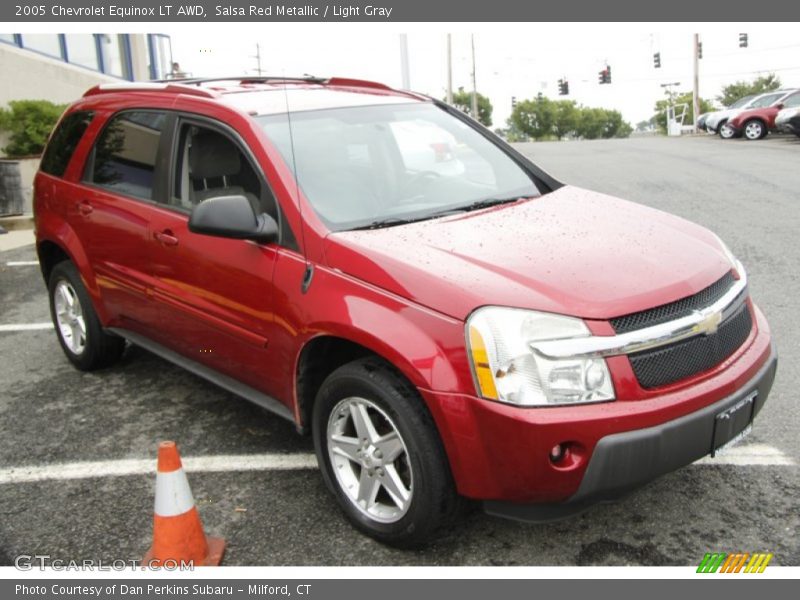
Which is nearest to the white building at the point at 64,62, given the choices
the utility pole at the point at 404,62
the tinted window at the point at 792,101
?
the utility pole at the point at 404,62

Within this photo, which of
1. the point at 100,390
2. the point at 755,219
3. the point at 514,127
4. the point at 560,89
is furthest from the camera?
the point at 514,127

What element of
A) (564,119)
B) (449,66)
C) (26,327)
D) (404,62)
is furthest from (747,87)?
(26,327)

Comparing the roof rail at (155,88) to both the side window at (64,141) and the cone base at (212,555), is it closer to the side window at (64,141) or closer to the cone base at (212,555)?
the side window at (64,141)

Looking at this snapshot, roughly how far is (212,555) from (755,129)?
1031 inches

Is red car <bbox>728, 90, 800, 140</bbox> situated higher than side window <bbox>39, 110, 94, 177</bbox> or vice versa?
Answer: side window <bbox>39, 110, 94, 177</bbox>

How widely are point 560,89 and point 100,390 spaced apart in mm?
46171

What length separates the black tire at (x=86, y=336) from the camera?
5.17m

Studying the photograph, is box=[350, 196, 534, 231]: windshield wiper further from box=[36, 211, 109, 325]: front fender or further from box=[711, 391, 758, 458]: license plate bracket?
box=[36, 211, 109, 325]: front fender

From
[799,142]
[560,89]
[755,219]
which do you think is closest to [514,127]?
[560,89]

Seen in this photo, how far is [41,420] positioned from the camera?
472cm

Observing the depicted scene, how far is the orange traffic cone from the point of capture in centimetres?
305

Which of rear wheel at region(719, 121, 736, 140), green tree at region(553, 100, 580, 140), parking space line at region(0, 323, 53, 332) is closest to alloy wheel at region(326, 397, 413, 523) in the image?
parking space line at region(0, 323, 53, 332)

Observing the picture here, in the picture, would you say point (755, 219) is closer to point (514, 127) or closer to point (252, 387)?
point (252, 387)

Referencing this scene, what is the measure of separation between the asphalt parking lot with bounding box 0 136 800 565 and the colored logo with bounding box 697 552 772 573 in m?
0.04
